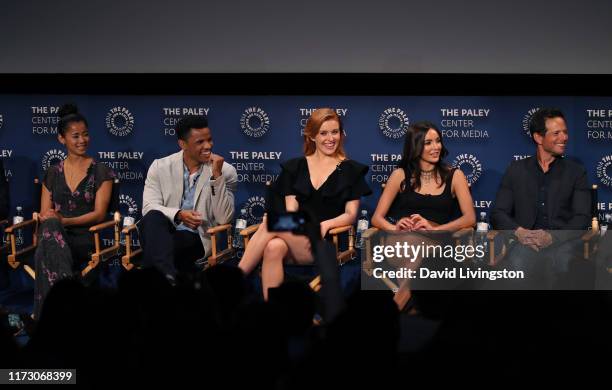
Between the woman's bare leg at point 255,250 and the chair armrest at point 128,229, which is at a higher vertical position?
the chair armrest at point 128,229

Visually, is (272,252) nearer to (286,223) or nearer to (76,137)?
(76,137)

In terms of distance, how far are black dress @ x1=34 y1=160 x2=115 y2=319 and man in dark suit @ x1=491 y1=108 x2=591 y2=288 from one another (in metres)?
2.84

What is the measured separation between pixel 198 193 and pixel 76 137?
98cm

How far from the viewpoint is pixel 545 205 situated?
16.9ft

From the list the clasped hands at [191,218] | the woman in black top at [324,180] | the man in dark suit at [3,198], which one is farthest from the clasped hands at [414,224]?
the man in dark suit at [3,198]

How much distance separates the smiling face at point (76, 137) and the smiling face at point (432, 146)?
243 cm

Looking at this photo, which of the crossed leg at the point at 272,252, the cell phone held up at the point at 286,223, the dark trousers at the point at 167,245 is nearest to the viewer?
the cell phone held up at the point at 286,223

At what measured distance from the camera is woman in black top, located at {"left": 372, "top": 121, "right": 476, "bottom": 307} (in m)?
5.02

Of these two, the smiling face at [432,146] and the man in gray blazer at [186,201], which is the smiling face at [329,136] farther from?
the man in gray blazer at [186,201]

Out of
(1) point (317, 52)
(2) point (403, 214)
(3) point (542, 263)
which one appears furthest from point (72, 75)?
(3) point (542, 263)

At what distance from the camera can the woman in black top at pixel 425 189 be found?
502 centimetres

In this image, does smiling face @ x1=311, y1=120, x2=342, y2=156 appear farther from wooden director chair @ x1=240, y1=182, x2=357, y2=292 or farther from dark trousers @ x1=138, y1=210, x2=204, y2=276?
dark trousers @ x1=138, y1=210, x2=204, y2=276

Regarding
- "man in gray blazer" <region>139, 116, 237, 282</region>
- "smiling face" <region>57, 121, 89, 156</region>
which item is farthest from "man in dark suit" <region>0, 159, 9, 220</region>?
"man in gray blazer" <region>139, 116, 237, 282</region>

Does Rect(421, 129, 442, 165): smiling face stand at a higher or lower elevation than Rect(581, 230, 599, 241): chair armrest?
higher
